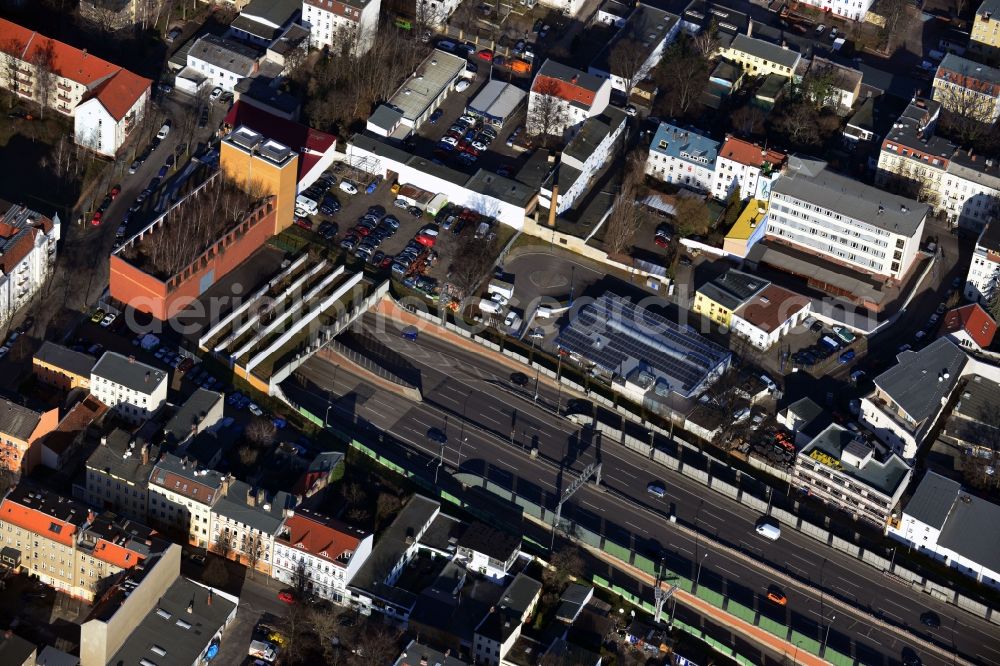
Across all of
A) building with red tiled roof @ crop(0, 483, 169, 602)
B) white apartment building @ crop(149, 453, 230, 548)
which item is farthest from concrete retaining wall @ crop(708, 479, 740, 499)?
building with red tiled roof @ crop(0, 483, 169, 602)

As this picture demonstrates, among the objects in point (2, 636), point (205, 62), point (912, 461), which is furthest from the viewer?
point (205, 62)

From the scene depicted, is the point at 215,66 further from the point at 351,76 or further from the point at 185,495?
the point at 185,495

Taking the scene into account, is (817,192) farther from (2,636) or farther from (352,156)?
(2,636)

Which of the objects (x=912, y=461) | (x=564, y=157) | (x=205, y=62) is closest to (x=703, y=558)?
(x=912, y=461)

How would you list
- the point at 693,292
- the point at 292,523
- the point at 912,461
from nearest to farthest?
the point at 292,523, the point at 912,461, the point at 693,292

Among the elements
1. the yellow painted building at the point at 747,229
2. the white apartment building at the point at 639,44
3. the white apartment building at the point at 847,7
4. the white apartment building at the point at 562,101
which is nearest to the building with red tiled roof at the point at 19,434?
the white apartment building at the point at 562,101

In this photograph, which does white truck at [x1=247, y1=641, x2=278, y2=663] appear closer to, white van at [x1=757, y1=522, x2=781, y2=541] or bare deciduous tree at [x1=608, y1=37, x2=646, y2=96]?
white van at [x1=757, y1=522, x2=781, y2=541]
